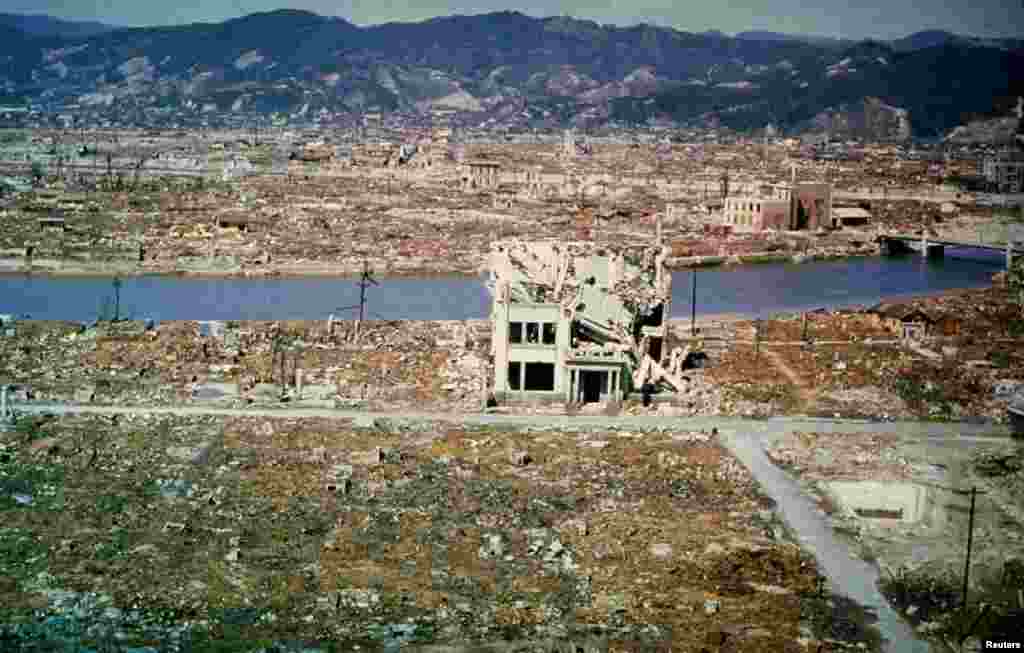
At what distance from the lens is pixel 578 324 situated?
2445 cm

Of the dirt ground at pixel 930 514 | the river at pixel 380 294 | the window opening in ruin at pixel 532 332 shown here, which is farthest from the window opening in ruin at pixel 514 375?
the river at pixel 380 294

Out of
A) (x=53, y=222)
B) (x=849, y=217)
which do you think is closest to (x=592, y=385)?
(x=53, y=222)

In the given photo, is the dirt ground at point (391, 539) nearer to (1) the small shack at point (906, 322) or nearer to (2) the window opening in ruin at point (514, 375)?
(2) the window opening in ruin at point (514, 375)

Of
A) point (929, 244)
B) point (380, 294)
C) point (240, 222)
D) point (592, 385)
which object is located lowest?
point (380, 294)

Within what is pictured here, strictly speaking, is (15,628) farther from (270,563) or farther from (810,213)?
(810,213)

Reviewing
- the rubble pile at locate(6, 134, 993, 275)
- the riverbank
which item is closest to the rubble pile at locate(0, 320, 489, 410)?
the riverbank

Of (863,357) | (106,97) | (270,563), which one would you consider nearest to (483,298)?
(863,357)

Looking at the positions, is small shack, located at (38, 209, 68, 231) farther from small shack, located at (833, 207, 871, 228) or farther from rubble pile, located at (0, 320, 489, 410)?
small shack, located at (833, 207, 871, 228)

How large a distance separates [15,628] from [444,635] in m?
4.44

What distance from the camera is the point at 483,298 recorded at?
128ft

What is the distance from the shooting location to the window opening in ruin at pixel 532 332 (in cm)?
2373

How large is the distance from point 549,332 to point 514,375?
110 centimetres

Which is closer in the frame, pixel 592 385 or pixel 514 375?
pixel 592 385

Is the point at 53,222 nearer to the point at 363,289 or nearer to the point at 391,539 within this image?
the point at 363,289
